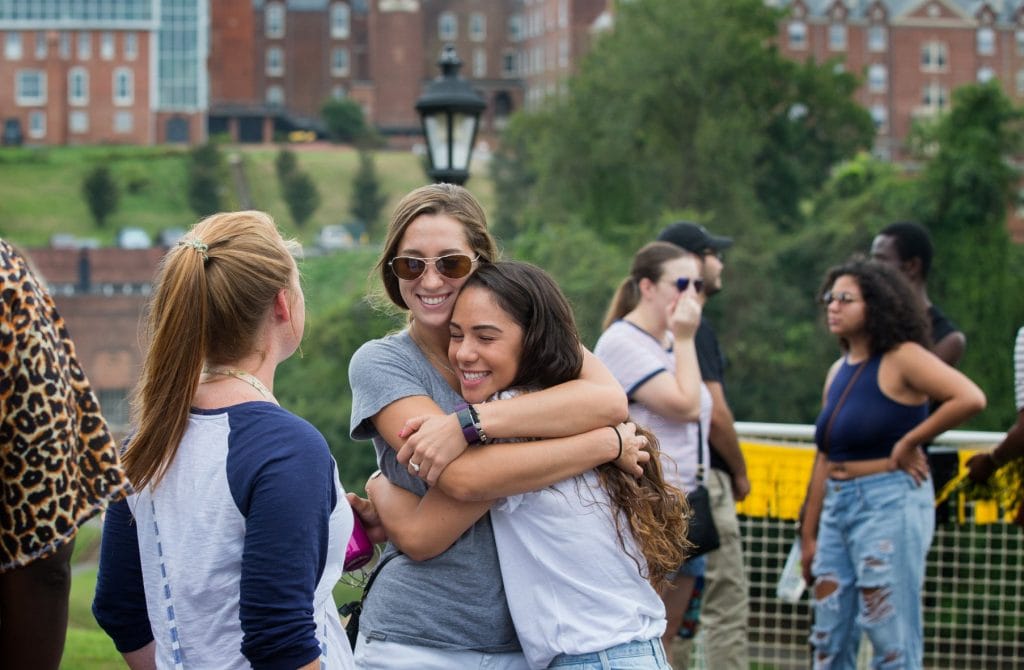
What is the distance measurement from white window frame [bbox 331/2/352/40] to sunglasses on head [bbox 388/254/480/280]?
92797 millimetres

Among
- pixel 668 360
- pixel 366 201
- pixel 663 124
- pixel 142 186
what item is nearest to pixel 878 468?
pixel 668 360

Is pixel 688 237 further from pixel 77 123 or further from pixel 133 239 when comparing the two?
pixel 77 123

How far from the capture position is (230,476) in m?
2.29

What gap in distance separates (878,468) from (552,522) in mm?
2407

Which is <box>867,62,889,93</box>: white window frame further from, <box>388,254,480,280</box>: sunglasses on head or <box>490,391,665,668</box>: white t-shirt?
<box>490,391,665,668</box>: white t-shirt

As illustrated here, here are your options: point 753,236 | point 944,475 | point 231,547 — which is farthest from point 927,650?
point 753,236

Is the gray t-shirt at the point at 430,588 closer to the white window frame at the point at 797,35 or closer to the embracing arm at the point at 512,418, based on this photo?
the embracing arm at the point at 512,418

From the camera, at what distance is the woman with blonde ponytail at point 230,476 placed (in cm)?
223

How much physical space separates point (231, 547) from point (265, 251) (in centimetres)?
55

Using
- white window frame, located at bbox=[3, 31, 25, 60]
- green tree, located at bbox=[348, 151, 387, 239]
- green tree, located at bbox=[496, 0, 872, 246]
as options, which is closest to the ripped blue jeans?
green tree, located at bbox=[496, 0, 872, 246]

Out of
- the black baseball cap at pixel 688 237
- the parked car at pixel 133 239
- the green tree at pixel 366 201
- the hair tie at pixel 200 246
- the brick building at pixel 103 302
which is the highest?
the green tree at pixel 366 201

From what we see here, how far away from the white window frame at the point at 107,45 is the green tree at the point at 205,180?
9.88 meters

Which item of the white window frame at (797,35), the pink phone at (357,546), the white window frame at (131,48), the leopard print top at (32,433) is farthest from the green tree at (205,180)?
the leopard print top at (32,433)

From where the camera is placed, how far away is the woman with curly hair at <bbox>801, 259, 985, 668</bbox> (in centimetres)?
459
